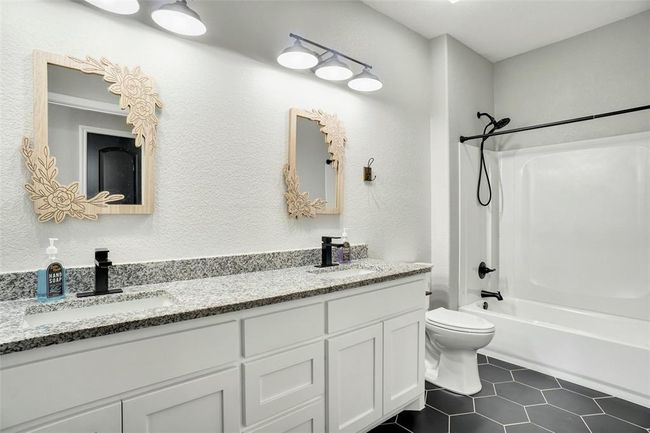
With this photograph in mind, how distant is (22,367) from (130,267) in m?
0.66

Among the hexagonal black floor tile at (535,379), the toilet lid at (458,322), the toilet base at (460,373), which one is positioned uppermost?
the toilet lid at (458,322)

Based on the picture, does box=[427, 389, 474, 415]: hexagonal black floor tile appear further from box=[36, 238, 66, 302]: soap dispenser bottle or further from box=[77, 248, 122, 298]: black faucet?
box=[36, 238, 66, 302]: soap dispenser bottle

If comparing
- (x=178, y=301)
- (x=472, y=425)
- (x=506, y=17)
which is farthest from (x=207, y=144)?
(x=506, y=17)

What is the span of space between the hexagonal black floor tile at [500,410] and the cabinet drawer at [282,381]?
1.19 meters

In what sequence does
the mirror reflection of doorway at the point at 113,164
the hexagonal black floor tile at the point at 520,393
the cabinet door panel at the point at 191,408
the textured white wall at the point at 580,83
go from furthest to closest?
1. the textured white wall at the point at 580,83
2. the hexagonal black floor tile at the point at 520,393
3. the mirror reflection of doorway at the point at 113,164
4. the cabinet door panel at the point at 191,408

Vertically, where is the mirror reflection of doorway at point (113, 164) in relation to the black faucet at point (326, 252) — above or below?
above

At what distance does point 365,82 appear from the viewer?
2367mm

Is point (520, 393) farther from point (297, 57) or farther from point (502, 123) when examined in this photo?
point (297, 57)

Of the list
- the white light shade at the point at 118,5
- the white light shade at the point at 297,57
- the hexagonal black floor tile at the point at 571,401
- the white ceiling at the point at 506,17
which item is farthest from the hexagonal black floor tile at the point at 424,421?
the white ceiling at the point at 506,17

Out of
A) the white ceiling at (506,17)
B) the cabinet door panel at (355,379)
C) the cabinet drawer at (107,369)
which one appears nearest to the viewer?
the cabinet drawer at (107,369)

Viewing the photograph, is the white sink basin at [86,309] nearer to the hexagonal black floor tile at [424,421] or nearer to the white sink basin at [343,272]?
the white sink basin at [343,272]

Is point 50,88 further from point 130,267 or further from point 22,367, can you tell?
point 22,367

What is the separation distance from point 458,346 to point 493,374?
0.55 metres

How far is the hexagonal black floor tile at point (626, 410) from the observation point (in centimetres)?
206
